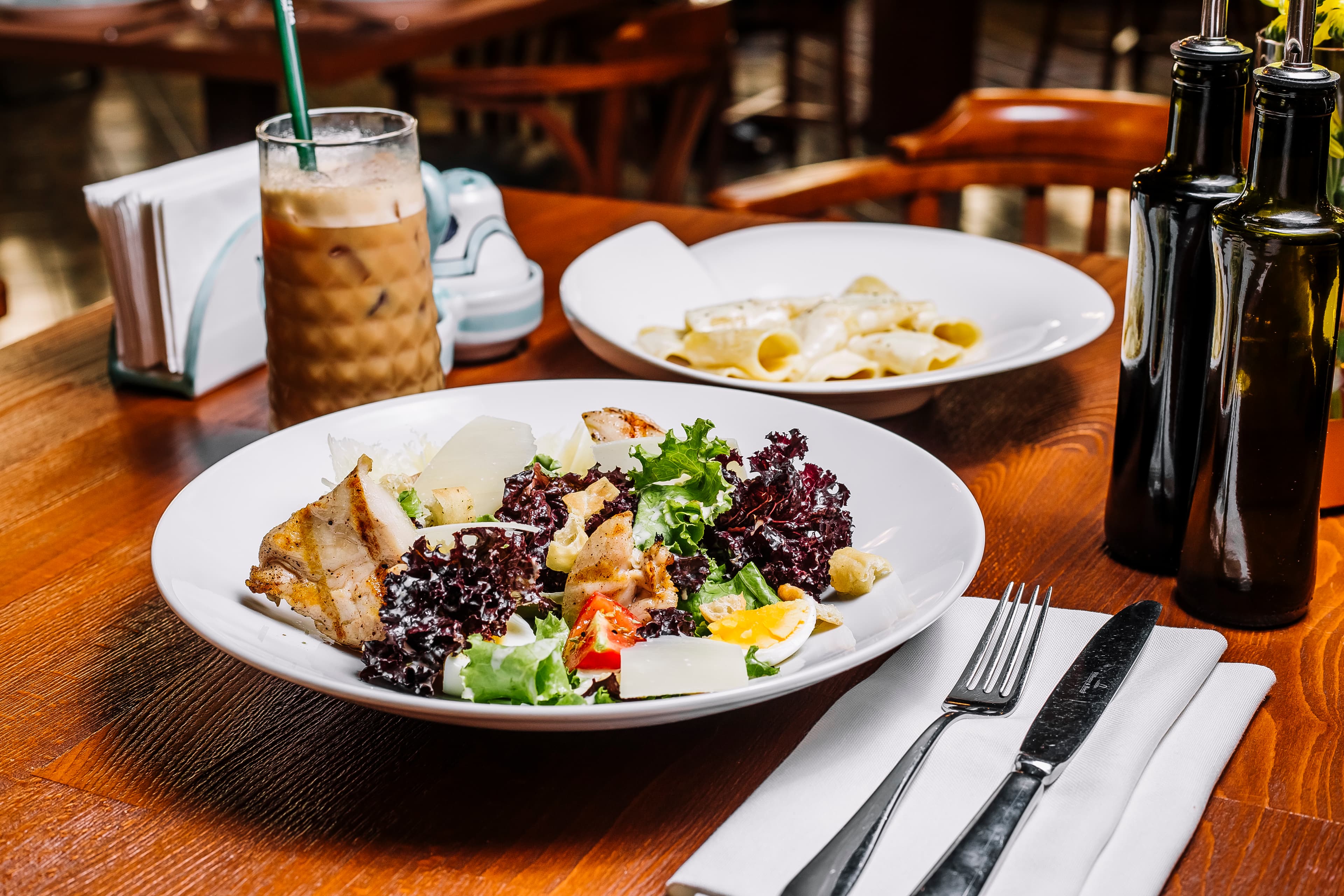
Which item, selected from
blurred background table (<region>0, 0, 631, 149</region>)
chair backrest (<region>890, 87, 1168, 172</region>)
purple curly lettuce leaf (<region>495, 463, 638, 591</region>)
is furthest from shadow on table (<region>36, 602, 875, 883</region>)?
blurred background table (<region>0, 0, 631, 149</region>)

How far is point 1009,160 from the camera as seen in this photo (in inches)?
79.8

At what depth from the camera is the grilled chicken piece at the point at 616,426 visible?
3.11 ft

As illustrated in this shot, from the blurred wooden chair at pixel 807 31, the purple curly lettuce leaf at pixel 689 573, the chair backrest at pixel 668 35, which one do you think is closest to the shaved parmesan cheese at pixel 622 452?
the purple curly lettuce leaf at pixel 689 573

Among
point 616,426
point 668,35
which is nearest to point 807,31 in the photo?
point 668,35

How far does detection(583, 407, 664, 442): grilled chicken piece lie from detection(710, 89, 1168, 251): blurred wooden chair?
102 cm

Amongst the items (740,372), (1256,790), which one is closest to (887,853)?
(1256,790)

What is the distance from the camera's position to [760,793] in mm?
688

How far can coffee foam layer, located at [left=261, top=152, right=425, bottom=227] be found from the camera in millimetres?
1077

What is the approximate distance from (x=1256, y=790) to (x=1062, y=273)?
782mm

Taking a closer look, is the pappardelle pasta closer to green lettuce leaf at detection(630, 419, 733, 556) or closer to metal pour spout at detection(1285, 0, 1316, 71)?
green lettuce leaf at detection(630, 419, 733, 556)

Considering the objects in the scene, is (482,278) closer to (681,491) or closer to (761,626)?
(681,491)

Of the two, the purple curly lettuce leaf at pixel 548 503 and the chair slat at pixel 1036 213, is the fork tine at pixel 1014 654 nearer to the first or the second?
the purple curly lettuce leaf at pixel 548 503

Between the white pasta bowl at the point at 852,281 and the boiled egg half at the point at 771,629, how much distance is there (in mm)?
367

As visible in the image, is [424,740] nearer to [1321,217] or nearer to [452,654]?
[452,654]
